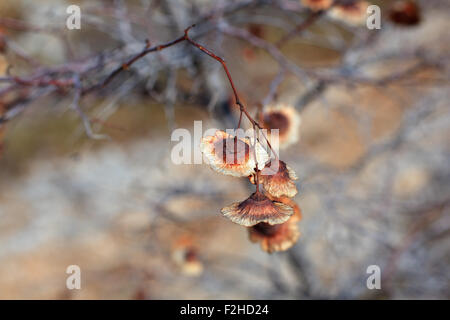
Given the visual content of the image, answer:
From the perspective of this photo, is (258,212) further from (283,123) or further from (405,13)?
(405,13)

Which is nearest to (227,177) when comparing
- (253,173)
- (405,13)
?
(405,13)

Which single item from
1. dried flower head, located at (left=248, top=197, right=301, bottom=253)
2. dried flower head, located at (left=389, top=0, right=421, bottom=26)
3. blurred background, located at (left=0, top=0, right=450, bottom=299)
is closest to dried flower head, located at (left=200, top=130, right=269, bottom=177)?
dried flower head, located at (left=248, top=197, right=301, bottom=253)

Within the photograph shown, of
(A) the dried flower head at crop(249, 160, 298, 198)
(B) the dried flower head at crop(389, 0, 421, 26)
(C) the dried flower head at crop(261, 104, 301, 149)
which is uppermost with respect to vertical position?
(B) the dried flower head at crop(389, 0, 421, 26)

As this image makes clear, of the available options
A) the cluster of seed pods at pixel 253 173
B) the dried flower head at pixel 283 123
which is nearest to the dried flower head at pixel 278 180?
the cluster of seed pods at pixel 253 173

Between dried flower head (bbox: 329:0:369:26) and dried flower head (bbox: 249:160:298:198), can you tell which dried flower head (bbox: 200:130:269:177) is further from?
dried flower head (bbox: 329:0:369:26)

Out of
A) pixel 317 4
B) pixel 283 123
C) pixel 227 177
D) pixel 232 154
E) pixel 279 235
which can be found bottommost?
pixel 279 235

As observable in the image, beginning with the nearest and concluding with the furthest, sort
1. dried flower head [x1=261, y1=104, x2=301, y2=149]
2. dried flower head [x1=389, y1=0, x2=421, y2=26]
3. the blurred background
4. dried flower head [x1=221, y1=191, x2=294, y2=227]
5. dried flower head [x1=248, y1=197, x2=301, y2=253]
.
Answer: dried flower head [x1=221, y1=191, x2=294, y2=227] < dried flower head [x1=248, y1=197, x2=301, y2=253] < dried flower head [x1=261, y1=104, x2=301, y2=149] < dried flower head [x1=389, y1=0, x2=421, y2=26] < the blurred background
